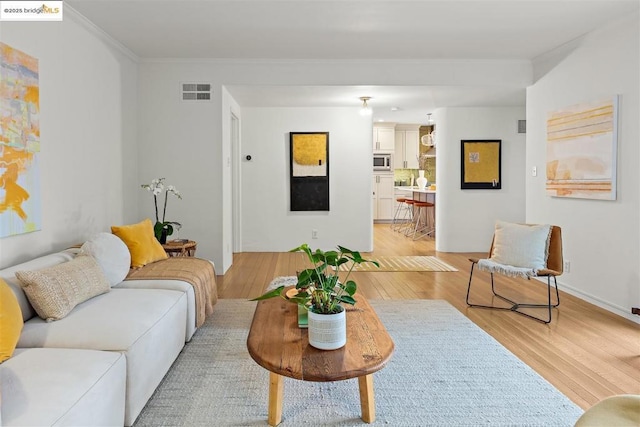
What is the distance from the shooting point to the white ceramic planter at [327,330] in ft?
5.81

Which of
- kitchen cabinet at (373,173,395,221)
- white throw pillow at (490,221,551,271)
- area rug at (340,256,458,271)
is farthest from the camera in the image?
kitchen cabinet at (373,173,395,221)

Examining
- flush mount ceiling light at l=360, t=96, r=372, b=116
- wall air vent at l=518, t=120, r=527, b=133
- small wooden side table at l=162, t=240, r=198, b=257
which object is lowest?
small wooden side table at l=162, t=240, r=198, b=257

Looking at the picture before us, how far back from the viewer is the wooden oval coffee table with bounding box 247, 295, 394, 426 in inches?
63.5

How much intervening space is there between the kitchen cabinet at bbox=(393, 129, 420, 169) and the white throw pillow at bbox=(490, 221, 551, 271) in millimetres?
7040

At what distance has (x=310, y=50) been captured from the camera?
4.44 meters

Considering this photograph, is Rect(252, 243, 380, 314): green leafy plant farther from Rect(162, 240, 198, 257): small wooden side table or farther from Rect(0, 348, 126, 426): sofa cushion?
Rect(162, 240, 198, 257): small wooden side table

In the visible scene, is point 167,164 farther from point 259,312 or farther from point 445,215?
point 445,215

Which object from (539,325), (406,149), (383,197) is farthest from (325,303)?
(406,149)

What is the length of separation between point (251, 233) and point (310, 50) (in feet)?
10.4

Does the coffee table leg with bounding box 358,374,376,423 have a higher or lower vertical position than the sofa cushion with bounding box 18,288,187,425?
lower

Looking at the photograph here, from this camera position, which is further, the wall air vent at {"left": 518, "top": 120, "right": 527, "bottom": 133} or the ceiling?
the wall air vent at {"left": 518, "top": 120, "right": 527, "bottom": 133}

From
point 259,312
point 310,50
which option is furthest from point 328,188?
point 259,312

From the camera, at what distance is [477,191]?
21.3 ft

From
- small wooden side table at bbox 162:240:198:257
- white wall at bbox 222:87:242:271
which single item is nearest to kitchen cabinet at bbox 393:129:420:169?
white wall at bbox 222:87:242:271
